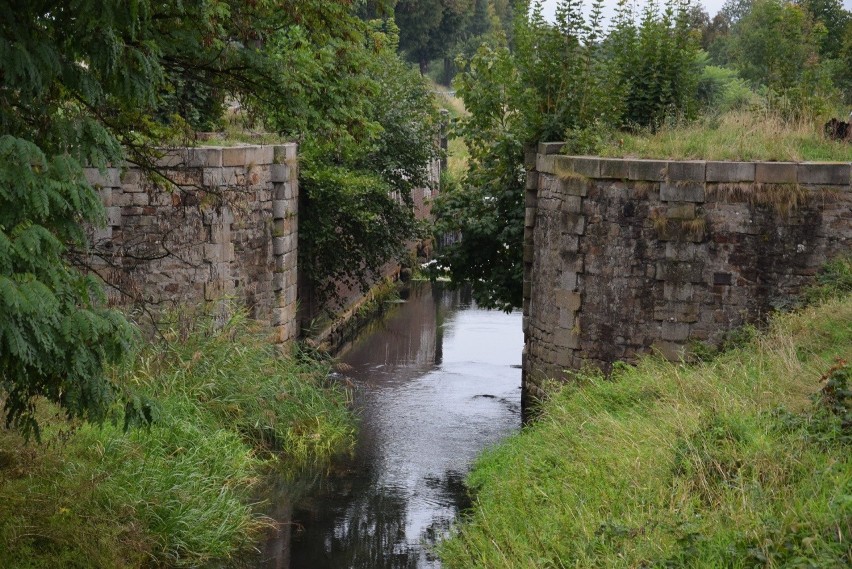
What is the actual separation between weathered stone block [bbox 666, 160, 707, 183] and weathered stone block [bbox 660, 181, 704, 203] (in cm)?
5

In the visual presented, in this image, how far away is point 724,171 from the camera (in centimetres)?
1244

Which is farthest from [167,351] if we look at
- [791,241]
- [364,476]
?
[791,241]

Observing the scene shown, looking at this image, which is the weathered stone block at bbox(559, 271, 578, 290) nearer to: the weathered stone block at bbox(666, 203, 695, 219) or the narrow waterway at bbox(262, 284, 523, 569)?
the weathered stone block at bbox(666, 203, 695, 219)

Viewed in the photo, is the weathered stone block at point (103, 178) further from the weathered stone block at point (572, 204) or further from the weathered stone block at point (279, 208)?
the weathered stone block at point (572, 204)

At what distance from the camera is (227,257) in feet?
47.3

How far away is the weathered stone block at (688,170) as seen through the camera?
40.9ft

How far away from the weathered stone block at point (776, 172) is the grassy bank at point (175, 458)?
17.6 feet

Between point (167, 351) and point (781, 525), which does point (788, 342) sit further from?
point (167, 351)

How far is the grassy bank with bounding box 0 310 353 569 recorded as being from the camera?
8742mm

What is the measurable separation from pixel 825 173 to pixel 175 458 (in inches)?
282

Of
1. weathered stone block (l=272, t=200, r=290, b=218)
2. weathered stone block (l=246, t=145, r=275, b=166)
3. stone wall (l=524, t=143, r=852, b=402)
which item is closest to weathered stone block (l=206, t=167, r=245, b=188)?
weathered stone block (l=246, t=145, r=275, b=166)

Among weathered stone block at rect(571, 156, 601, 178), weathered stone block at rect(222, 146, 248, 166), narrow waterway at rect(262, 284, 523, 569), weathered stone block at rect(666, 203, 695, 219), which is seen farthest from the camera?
weathered stone block at rect(222, 146, 248, 166)

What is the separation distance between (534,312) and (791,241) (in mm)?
3344

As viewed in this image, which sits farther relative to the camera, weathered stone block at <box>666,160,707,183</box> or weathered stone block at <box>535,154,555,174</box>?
weathered stone block at <box>535,154,555,174</box>
